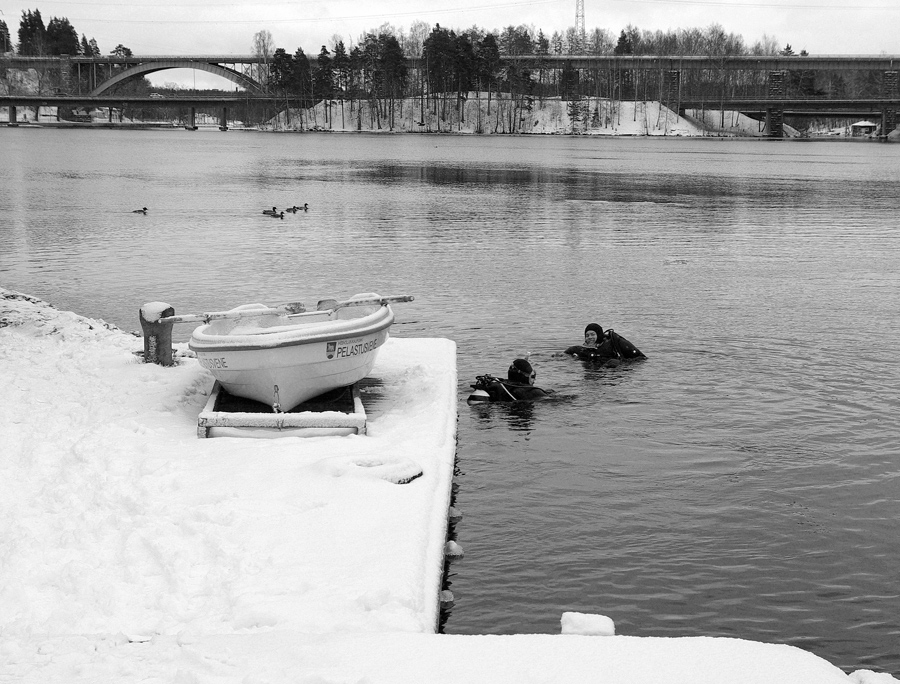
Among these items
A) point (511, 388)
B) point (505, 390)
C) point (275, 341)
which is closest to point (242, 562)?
point (275, 341)

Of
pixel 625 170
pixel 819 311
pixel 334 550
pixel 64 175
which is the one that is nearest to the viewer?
pixel 334 550

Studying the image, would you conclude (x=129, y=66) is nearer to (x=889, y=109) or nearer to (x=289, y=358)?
(x=889, y=109)

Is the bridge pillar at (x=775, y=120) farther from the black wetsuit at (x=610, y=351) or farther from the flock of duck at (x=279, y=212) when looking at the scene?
the black wetsuit at (x=610, y=351)

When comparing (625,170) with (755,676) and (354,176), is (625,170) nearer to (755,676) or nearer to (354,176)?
(354,176)

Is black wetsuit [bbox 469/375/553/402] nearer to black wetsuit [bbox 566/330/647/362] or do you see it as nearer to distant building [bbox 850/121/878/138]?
black wetsuit [bbox 566/330/647/362]

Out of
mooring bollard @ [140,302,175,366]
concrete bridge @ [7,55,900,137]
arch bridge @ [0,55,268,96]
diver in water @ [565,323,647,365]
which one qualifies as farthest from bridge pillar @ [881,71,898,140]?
mooring bollard @ [140,302,175,366]

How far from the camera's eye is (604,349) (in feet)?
50.2

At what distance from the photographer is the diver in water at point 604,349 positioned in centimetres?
1532

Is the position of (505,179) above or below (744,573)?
above

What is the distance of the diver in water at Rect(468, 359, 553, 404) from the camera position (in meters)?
13.2

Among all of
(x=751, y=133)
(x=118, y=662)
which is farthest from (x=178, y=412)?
(x=751, y=133)

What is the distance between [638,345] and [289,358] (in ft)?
26.4

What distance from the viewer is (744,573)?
841 cm

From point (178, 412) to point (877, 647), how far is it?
6.90 m
